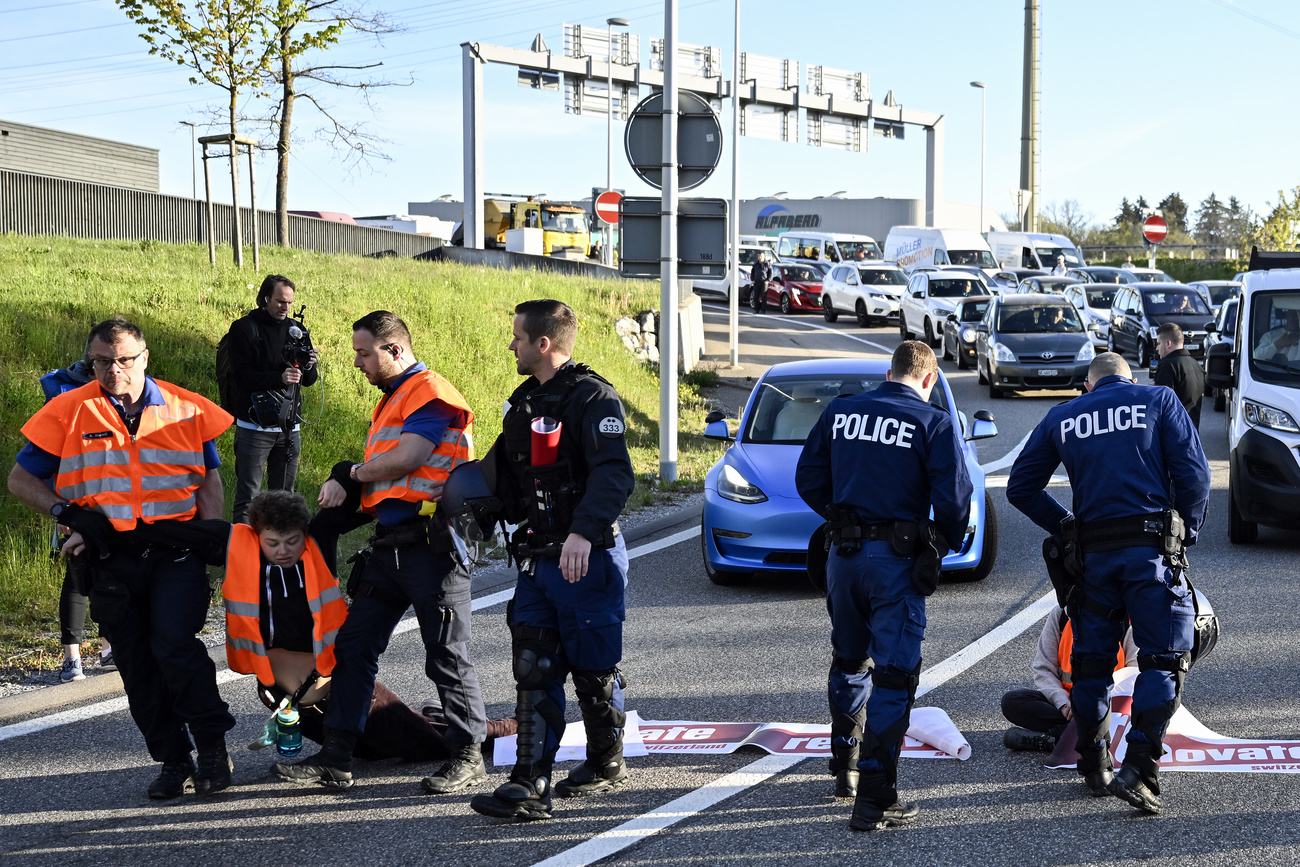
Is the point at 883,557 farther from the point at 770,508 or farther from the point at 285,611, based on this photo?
the point at 770,508

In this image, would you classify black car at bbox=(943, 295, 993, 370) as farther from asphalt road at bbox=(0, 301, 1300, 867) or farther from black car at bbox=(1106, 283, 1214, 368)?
asphalt road at bbox=(0, 301, 1300, 867)

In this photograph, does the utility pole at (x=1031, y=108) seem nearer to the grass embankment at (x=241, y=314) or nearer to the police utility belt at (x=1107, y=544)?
the grass embankment at (x=241, y=314)

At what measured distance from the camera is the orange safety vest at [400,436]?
195 inches

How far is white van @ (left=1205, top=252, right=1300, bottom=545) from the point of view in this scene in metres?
9.35

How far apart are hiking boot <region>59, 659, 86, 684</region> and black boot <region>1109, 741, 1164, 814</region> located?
4795 mm

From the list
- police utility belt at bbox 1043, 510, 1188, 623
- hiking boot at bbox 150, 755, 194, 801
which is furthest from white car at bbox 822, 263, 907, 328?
hiking boot at bbox 150, 755, 194, 801

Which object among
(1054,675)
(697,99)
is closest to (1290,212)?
(697,99)

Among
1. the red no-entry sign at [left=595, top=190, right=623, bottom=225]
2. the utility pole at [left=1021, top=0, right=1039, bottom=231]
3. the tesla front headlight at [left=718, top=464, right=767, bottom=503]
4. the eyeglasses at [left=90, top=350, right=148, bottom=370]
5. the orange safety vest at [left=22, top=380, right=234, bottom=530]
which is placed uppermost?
the utility pole at [left=1021, top=0, right=1039, bottom=231]

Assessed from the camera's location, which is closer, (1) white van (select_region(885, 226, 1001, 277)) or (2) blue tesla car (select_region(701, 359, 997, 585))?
(2) blue tesla car (select_region(701, 359, 997, 585))

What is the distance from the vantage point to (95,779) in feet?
17.1

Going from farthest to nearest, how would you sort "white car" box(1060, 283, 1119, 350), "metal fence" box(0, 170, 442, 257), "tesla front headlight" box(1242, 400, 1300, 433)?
"white car" box(1060, 283, 1119, 350)
"metal fence" box(0, 170, 442, 257)
"tesla front headlight" box(1242, 400, 1300, 433)

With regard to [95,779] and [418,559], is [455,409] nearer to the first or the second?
[418,559]

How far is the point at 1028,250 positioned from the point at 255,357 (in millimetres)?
39573

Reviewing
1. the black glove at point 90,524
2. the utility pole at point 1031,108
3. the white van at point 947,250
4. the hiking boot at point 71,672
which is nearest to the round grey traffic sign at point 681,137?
the hiking boot at point 71,672
